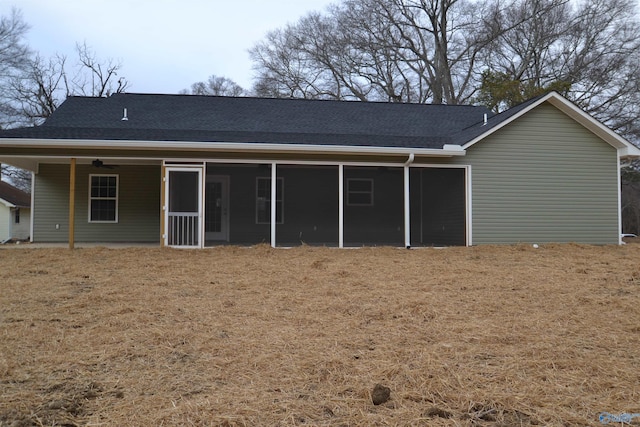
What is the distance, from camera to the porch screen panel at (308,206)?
14727mm

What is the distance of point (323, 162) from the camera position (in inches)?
460

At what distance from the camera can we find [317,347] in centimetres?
371

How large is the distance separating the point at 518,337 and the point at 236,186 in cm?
1133

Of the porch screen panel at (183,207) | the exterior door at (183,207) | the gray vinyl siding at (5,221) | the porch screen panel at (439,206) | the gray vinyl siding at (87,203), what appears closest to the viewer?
the exterior door at (183,207)

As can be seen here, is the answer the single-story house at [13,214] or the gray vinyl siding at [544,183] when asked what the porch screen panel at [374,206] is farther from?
the single-story house at [13,214]

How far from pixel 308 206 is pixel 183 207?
4.14 meters

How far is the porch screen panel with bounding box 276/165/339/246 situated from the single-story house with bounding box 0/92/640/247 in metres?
0.03

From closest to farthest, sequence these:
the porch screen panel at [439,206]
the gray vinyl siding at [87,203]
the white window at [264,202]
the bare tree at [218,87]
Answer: the porch screen panel at [439,206] → the gray vinyl siding at [87,203] → the white window at [264,202] → the bare tree at [218,87]

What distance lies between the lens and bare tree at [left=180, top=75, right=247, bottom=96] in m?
32.4

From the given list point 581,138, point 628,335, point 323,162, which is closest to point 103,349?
point 628,335

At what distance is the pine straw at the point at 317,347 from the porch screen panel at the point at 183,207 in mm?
3920

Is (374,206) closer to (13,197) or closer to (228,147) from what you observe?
(228,147)

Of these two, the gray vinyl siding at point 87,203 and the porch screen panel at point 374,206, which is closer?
the gray vinyl siding at point 87,203

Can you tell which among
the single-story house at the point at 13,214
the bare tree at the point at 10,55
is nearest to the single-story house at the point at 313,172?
the bare tree at the point at 10,55
